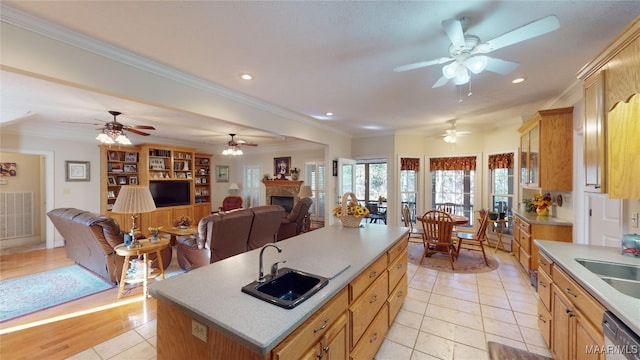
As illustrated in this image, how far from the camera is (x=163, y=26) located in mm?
1790

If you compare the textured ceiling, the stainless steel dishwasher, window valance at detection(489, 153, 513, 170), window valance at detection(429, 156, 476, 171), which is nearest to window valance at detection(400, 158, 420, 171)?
window valance at detection(429, 156, 476, 171)

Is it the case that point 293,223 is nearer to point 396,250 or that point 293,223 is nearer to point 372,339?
point 396,250

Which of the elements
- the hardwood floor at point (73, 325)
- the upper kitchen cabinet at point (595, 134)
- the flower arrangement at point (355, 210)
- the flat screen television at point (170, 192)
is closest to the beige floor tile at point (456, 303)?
the flower arrangement at point (355, 210)

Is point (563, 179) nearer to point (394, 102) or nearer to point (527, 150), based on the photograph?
point (527, 150)

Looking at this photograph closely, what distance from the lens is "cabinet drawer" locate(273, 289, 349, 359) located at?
0.99m

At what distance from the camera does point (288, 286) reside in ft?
4.98

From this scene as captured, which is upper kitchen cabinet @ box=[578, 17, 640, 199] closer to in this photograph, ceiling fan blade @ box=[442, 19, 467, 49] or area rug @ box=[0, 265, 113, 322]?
ceiling fan blade @ box=[442, 19, 467, 49]

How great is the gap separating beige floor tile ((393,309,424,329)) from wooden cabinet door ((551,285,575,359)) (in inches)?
39.5

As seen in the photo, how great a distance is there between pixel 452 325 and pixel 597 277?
4.43ft

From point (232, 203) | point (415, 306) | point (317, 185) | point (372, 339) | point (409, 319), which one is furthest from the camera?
point (232, 203)

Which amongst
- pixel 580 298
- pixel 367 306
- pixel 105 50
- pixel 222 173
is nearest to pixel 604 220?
pixel 580 298

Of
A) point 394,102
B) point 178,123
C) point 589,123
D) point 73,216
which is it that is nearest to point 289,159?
point 178,123

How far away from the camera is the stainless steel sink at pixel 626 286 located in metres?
1.41

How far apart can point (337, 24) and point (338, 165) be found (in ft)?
12.6
